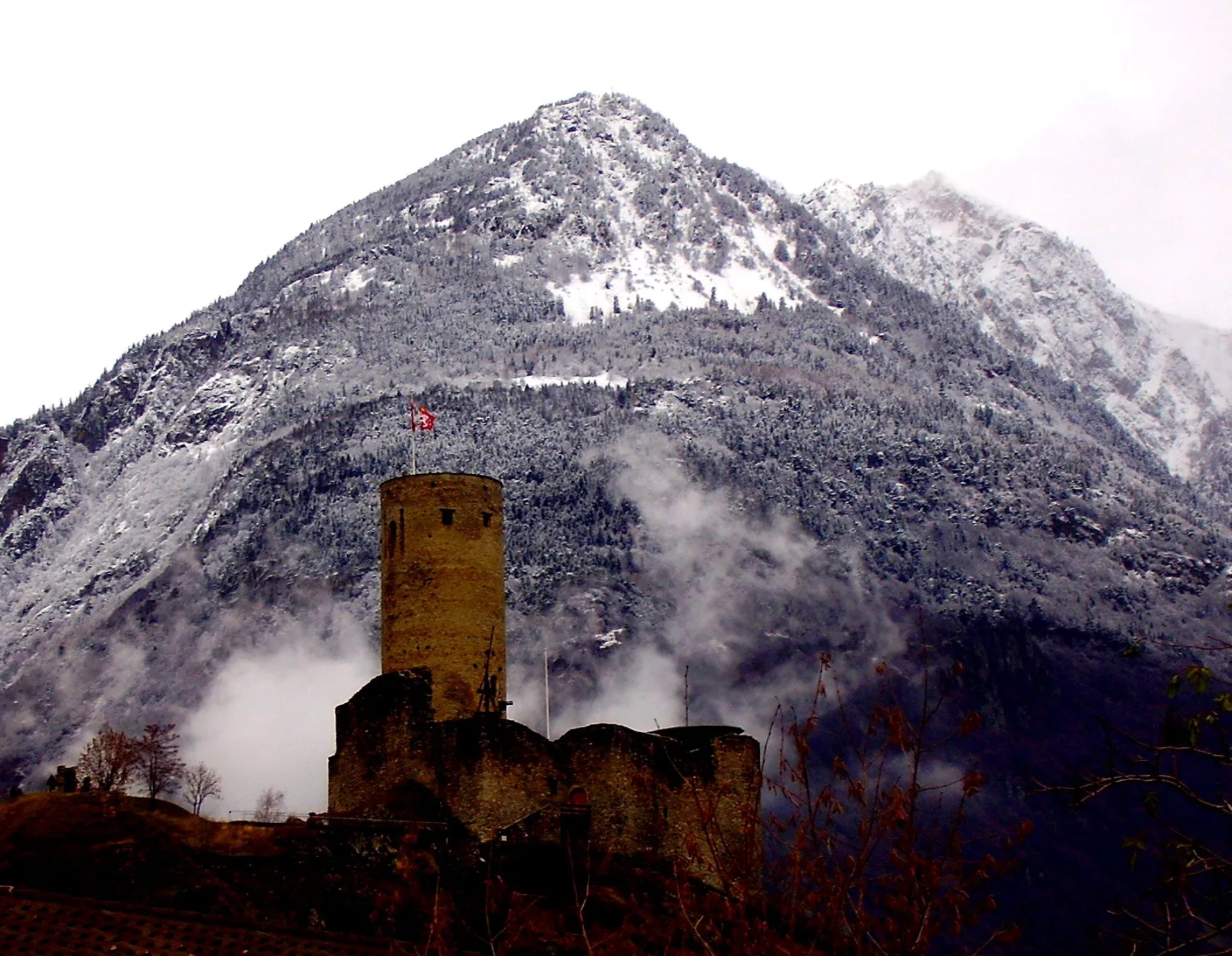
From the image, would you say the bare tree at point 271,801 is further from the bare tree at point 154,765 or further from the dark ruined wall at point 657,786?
the dark ruined wall at point 657,786

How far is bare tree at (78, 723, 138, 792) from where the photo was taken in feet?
222

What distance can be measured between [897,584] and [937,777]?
40.9 metres

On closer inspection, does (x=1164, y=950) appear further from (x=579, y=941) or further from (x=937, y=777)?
(x=937, y=777)

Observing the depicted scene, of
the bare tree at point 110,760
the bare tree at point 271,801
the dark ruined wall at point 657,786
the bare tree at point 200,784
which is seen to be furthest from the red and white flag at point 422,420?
the bare tree at point 271,801

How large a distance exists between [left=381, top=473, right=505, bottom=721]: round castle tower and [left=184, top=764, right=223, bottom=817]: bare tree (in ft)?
129

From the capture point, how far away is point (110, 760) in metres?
71.1

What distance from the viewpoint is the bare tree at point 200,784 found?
102 meters

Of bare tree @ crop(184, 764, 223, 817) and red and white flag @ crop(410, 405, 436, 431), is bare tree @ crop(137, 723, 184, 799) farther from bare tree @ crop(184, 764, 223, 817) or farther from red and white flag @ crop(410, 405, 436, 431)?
red and white flag @ crop(410, 405, 436, 431)

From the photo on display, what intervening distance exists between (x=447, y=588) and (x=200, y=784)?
4833cm

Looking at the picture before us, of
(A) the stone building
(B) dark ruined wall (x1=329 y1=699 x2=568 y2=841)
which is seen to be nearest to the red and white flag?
(A) the stone building

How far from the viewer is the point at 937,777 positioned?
491ft

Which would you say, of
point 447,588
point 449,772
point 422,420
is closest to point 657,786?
point 449,772

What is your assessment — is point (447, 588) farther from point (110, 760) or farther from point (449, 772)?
point (110, 760)

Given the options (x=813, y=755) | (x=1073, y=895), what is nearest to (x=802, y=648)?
(x=813, y=755)
